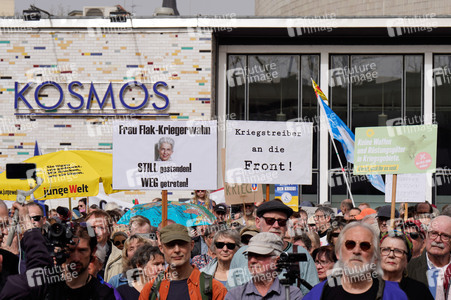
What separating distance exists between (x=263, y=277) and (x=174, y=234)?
744 mm

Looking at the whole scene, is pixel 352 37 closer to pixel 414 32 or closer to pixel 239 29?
pixel 414 32

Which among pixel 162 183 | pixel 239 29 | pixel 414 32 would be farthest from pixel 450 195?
pixel 162 183

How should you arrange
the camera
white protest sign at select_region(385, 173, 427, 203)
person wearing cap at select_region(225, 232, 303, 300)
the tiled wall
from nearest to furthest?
the camera < person wearing cap at select_region(225, 232, 303, 300) < white protest sign at select_region(385, 173, 427, 203) < the tiled wall

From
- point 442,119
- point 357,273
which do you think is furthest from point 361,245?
point 442,119

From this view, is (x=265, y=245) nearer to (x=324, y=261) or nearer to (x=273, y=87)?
(x=324, y=261)

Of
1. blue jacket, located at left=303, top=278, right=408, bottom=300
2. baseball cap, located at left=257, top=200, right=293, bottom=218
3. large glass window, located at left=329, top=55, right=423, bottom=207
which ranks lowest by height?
blue jacket, located at left=303, top=278, right=408, bottom=300

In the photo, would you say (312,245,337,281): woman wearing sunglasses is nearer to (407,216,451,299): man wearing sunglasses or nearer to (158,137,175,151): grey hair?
(407,216,451,299): man wearing sunglasses

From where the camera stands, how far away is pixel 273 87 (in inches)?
1062

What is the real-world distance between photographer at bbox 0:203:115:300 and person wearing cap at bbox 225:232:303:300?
1037mm

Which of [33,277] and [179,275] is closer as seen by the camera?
[33,277]

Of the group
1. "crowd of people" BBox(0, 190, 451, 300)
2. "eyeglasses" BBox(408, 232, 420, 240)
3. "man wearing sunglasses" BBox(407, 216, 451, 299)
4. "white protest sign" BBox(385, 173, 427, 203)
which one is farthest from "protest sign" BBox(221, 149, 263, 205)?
"man wearing sunglasses" BBox(407, 216, 451, 299)

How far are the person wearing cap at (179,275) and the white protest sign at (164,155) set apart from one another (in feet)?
10.0

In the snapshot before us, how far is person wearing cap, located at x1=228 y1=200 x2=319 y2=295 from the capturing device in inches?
239

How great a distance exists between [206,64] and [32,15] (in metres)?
5.90
